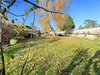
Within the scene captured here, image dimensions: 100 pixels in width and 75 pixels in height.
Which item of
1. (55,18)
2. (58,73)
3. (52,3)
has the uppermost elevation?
(52,3)

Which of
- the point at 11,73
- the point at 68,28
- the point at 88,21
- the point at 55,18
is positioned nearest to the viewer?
the point at 11,73

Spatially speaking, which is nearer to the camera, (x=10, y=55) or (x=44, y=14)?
(x=10, y=55)

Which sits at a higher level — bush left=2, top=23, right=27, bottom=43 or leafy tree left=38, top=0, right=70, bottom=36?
leafy tree left=38, top=0, right=70, bottom=36

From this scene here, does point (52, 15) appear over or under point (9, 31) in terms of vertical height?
over

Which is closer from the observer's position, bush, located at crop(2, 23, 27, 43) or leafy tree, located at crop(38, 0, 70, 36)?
bush, located at crop(2, 23, 27, 43)

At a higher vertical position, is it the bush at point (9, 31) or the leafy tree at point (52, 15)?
the leafy tree at point (52, 15)

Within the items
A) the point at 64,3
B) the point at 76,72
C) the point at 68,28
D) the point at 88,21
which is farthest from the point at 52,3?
the point at 88,21

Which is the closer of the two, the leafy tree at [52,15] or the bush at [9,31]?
the bush at [9,31]

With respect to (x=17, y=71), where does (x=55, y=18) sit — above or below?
above

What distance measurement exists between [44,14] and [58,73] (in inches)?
425

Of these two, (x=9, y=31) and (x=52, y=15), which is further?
(x=52, y=15)

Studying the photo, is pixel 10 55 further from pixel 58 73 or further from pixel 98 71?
pixel 98 71

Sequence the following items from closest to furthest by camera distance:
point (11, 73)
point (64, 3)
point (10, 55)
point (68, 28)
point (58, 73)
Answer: point (10, 55)
point (11, 73)
point (58, 73)
point (64, 3)
point (68, 28)

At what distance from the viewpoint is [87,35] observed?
10.6 metres
